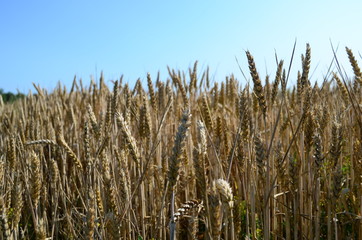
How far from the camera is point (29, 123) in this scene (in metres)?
2.75

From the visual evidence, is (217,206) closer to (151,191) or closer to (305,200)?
(305,200)

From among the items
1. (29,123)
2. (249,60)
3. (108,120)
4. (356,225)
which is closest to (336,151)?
(249,60)

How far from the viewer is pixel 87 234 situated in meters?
1.09

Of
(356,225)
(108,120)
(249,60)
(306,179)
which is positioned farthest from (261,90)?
(356,225)

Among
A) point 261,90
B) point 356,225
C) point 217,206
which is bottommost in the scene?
point 356,225

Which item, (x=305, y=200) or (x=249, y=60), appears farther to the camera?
(x=305, y=200)

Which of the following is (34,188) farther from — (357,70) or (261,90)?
(357,70)

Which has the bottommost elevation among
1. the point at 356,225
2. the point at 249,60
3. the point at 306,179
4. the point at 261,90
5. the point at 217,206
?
the point at 356,225

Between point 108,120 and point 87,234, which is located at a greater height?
point 108,120

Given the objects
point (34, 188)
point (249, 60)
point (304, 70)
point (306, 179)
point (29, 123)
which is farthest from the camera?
point (29, 123)

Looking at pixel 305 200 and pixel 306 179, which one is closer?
pixel 305 200

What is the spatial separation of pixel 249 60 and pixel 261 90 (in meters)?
0.12

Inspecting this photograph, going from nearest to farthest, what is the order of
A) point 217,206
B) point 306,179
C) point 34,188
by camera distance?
point 217,206 < point 34,188 < point 306,179

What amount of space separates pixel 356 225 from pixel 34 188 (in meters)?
1.52
